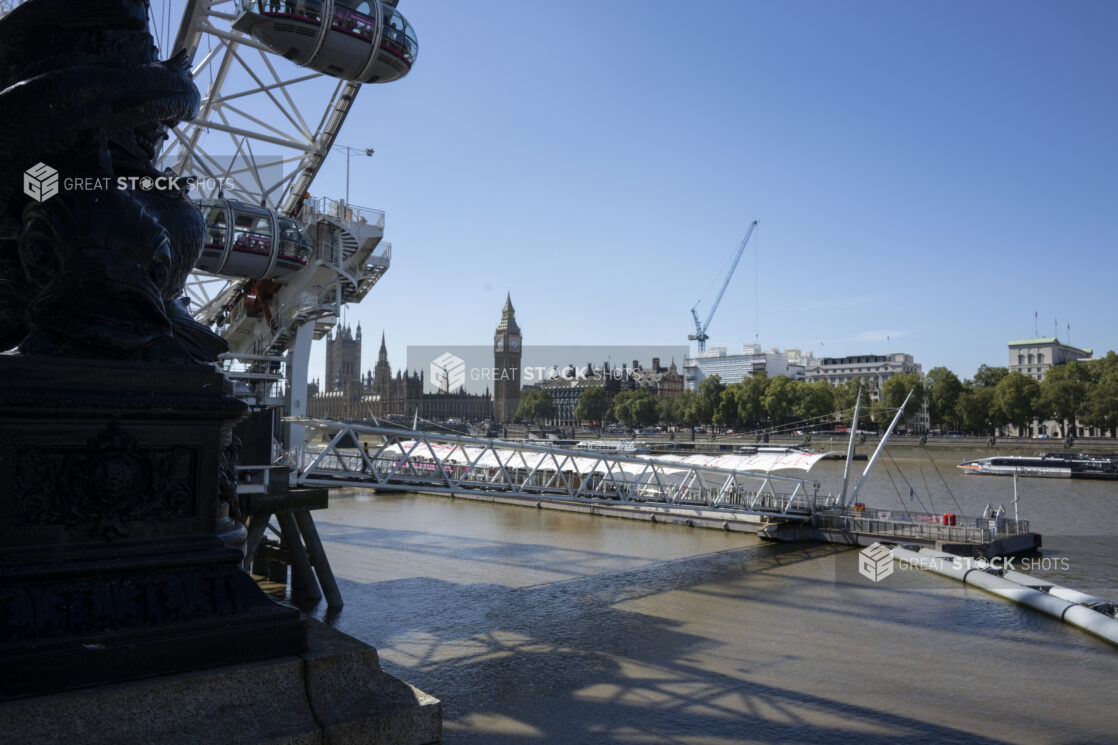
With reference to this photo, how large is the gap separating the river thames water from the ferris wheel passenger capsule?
1137 cm

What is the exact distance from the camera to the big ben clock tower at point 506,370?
180 m

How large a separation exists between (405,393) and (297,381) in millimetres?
156265

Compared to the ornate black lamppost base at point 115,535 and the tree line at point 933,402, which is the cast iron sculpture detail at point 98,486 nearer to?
the ornate black lamppost base at point 115,535

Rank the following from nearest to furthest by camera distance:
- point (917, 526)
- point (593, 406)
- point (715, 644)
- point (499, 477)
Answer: point (715, 644)
point (917, 526)
point (499, 477)
point (593, 406)

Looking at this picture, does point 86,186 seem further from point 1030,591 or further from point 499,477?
point 499,477

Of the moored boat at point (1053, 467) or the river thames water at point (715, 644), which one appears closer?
the river thames water at point (715, 644)

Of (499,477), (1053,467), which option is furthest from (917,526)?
(1053,467)

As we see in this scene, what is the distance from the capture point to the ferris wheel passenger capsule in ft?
51.6

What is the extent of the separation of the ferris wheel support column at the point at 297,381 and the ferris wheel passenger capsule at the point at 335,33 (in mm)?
9564

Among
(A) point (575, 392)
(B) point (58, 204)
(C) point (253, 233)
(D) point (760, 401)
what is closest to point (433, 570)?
(C) point (253, 233)

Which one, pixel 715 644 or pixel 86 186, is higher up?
pixel 86 186

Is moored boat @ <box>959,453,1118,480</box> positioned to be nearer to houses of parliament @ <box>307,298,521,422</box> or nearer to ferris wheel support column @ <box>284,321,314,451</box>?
ferris wheel support column @ <box>284,321,314,451</box>

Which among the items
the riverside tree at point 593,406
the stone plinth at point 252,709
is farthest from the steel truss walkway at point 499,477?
the riverside tree at point 593,406

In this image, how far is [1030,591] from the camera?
1889 cm
